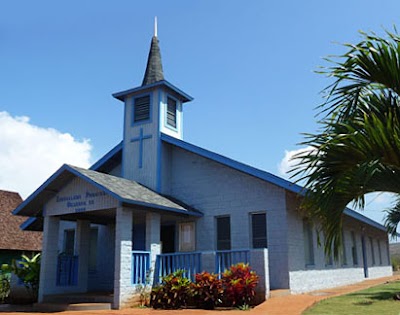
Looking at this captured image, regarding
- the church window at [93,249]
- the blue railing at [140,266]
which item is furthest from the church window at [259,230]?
the church window at [93,249]

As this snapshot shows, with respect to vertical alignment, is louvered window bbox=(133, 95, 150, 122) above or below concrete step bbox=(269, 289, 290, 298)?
above

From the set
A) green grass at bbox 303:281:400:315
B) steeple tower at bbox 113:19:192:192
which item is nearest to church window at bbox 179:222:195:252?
steeple tower at bbox 113:19:192:192

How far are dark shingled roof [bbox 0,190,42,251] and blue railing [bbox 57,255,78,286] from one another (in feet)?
27.8

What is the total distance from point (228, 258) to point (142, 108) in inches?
308

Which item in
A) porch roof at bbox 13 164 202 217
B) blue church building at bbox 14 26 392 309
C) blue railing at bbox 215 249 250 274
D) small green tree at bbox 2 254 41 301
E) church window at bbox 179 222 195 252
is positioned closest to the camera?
blue railing at bbox 215 249 250 274

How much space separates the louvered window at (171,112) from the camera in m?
18.9

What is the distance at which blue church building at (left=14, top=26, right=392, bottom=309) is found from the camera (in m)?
14.4

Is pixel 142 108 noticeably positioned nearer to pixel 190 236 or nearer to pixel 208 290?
pixel 190 236

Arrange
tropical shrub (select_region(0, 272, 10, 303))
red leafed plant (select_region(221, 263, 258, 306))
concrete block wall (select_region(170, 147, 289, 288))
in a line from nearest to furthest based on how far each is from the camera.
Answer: red leafed plant (select_region(221, 263, 258, 306)), concrete block wall (select_region(170, 147, 289, 288)), tropical shrub (select_region(0, 272, 10, 303))

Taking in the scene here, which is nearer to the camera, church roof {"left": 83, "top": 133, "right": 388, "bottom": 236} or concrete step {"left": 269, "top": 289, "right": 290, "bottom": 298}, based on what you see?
concrete step {"left": 269, "top": 289, "right": 290, "bottom": 298}

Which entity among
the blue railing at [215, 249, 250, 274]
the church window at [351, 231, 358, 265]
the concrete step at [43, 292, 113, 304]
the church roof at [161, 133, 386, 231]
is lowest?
the concrete step at [43, 292, 113, 304]

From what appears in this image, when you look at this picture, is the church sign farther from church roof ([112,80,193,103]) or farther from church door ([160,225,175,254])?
church roof ([112,80,193,103])

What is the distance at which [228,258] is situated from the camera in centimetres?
1407

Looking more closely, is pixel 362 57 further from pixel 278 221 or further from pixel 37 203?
pixel 37 203
